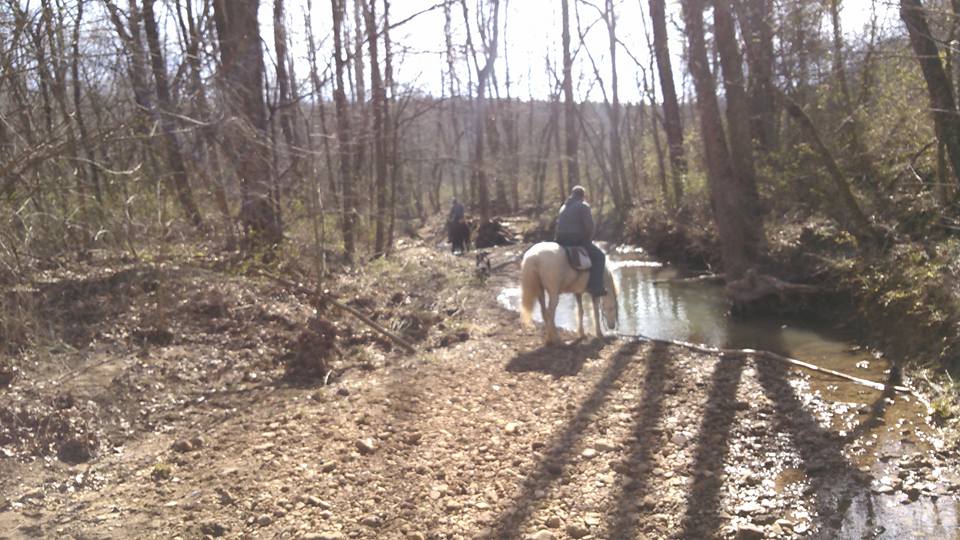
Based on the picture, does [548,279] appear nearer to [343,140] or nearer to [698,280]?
[698,280]

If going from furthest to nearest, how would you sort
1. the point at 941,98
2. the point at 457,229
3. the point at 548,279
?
1. the point at 457,229
2. the point at 548,279
3. the point at 941,98

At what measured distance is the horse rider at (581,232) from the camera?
432 inches

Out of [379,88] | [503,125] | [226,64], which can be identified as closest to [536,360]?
[226,64]

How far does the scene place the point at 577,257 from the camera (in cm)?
1085

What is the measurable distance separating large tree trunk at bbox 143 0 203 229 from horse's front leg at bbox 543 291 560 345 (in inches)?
207

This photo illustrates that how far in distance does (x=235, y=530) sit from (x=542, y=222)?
30228 mm

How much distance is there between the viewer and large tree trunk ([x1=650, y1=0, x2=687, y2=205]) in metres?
18.7

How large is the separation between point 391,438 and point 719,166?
359 inches

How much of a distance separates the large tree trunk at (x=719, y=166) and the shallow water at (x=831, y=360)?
1164 mm

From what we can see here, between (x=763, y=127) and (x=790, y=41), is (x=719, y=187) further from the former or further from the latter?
(x=763, y=127)

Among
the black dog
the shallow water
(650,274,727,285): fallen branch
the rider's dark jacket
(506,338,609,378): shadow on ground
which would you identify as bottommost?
the shallow water

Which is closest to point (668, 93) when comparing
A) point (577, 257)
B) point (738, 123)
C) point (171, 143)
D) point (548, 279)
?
point (738, 123)

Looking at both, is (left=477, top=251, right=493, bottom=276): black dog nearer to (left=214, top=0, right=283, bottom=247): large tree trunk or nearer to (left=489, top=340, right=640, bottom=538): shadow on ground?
(left=214, top=0, right=283, bottom=247): large tree trunk

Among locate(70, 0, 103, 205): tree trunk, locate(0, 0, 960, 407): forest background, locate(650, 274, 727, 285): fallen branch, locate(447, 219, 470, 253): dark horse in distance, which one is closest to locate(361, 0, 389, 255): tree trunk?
locate(0, 0, 960, 407): forest background
